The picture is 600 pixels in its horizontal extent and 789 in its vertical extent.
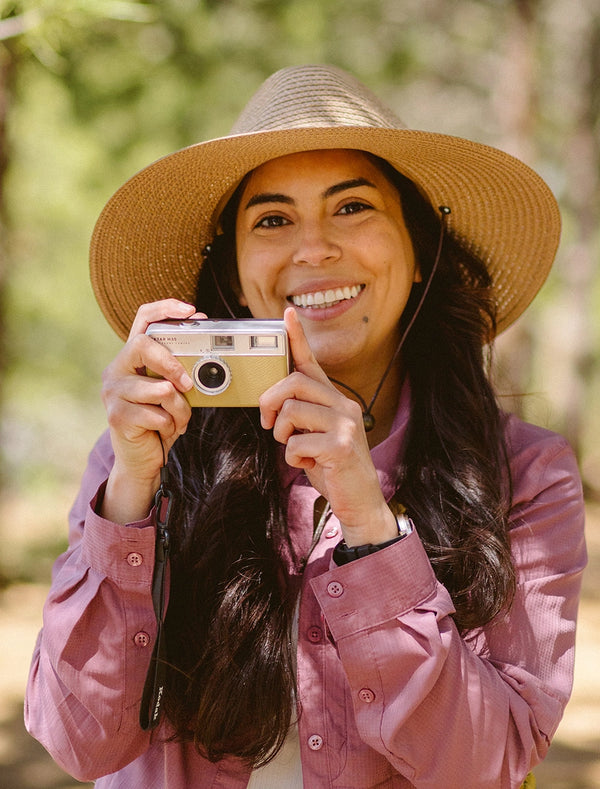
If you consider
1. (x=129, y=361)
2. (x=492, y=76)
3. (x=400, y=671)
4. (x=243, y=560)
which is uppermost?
(x=492, y=76)

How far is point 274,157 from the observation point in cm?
212

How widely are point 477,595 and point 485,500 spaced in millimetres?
224

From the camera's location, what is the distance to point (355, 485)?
160cm

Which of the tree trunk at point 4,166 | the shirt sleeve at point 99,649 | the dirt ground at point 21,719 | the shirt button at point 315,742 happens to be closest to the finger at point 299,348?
the shirt sleeve at point 99,649

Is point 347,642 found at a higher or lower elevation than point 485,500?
lower

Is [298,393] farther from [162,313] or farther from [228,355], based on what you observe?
[162,313]

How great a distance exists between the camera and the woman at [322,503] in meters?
1.62

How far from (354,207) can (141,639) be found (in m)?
1.05

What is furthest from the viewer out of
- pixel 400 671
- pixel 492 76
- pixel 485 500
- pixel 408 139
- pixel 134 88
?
pixel 492 76

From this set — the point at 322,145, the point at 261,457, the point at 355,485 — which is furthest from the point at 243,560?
the point at 322,145

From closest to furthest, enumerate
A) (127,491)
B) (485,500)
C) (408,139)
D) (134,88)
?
(127,491), (485,500), (408,139), (134,88)

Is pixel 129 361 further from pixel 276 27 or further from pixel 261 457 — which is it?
pixel 276 27

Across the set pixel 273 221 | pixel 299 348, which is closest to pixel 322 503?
pixel 299 348

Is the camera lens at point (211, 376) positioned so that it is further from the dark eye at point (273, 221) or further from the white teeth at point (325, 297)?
the dark eye at point (273, 221)
